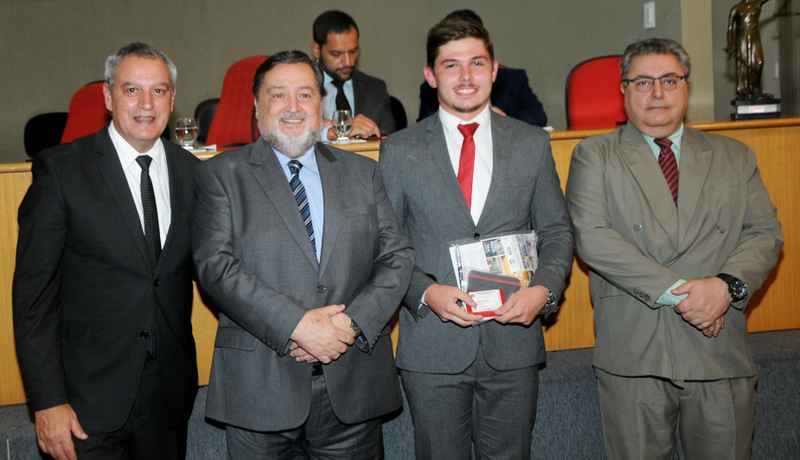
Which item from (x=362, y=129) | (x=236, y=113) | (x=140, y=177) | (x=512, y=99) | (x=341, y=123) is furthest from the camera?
(x=512, y=99)

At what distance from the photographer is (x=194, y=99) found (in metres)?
6.33

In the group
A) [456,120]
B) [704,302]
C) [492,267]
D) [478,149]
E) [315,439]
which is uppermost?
[456,120]

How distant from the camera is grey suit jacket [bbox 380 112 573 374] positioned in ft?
7.32

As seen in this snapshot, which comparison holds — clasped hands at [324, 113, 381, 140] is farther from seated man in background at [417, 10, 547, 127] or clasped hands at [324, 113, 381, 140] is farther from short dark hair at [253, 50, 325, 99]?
short dark hair at [253, 50, 325, 99]

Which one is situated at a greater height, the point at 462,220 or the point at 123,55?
the point at 123,55

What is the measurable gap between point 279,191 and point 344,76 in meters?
2.42

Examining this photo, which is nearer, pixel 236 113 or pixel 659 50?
pixel 659 50

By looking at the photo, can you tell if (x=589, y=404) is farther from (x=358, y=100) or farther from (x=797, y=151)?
(x=358, y=100)

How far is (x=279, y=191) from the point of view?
210 cm

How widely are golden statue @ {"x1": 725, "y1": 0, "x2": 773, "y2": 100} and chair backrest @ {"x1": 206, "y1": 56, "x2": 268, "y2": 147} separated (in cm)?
253

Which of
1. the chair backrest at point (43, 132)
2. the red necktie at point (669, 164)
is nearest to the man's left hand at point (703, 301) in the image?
the red necktie at point (669, 164)

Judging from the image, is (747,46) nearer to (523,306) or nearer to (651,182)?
(651,182)

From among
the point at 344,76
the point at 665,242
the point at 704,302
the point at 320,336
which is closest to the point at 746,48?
the point at 665,242

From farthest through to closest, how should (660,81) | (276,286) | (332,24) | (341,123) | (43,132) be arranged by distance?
(43,132)
(332,24)
(341,123)
(660,81)
(276,286)
